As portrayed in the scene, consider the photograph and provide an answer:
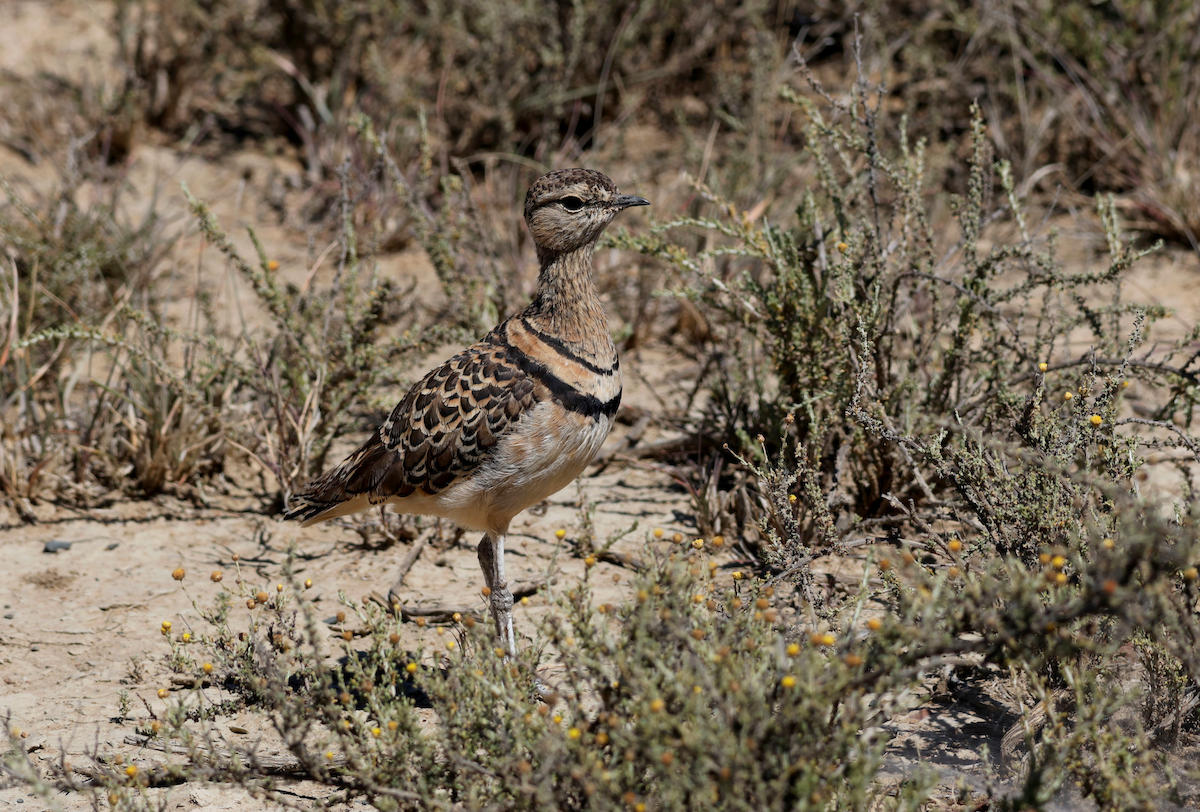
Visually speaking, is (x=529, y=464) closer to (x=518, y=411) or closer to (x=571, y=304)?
(x=518, y=411)

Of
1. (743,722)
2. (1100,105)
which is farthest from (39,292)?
(1100,105)

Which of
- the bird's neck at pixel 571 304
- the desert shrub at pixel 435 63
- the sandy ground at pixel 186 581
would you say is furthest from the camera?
the desert shrub at pixel 435 63

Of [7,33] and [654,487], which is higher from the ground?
[7,33]

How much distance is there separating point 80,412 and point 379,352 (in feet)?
4.99

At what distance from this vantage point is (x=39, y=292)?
5.66 meters

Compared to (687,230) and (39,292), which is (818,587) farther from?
(39,292)

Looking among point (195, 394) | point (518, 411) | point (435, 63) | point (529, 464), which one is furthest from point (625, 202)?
point (435, 63)

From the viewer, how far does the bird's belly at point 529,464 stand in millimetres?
3506

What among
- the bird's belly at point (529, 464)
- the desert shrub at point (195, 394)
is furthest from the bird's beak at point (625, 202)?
the desert shrub at point (195, 394)

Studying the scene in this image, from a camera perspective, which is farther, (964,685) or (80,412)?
(80,412)

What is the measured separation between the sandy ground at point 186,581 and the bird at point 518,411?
13.5 inches

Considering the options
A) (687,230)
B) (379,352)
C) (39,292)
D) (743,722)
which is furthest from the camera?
(687,230)

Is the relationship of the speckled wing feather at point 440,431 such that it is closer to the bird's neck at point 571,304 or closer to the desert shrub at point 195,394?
the bird's neck at point 571,304

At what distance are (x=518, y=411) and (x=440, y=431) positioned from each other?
35 cm
